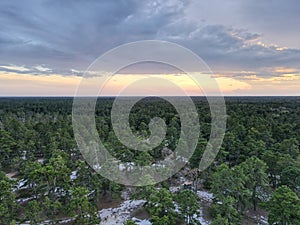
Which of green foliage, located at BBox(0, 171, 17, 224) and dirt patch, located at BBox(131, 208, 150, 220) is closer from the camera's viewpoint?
green foliage, located at BBox(0, 171, 17, 224)

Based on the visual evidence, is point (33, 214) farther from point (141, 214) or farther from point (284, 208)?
point (284, 208)

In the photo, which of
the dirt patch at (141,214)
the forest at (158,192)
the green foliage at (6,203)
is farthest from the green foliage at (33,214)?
the dirt patch at (141,214)

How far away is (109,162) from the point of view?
23188 millimetres

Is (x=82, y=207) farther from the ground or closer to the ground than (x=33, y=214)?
farther from the ground

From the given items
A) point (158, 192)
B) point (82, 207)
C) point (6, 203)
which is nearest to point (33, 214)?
point (6, 203)

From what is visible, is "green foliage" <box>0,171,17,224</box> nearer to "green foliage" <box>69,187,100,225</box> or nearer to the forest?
the forest

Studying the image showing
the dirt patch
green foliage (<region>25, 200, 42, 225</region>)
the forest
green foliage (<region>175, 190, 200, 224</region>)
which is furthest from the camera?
the dirt patch

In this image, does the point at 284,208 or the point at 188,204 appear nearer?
the point at 284,208

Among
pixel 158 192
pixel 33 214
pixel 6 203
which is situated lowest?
pixel 33 214

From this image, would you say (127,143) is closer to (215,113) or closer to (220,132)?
(220,132)

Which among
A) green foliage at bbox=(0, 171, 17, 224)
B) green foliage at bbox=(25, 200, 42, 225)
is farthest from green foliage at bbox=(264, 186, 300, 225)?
green foliage at bbox=(0, 171, 17, 224)

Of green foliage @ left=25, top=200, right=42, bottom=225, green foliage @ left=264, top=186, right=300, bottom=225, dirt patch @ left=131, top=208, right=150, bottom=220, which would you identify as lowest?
dirt patch @ left=131, top=208, right=150, bottom=220

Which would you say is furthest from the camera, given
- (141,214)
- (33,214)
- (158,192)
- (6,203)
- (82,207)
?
(141,214)

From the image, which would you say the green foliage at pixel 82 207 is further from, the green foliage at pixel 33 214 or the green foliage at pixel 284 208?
the green foliage at pixel 284 208
